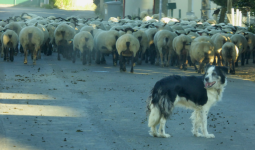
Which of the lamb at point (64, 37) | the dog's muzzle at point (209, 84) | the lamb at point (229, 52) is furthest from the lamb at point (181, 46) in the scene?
the dog's muzzle at point (209, 84)

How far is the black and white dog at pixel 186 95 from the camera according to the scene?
6.62m

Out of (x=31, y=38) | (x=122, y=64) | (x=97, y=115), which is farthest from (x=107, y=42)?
(x=97, y=115)

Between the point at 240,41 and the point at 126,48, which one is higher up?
the point at 240,41

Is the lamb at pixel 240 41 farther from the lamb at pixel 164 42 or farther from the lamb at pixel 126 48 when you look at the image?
the lamb at pixel 126 48

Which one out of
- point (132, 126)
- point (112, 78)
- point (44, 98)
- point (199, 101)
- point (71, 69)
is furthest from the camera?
point (71, 69)

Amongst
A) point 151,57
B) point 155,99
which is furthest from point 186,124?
point 151,57

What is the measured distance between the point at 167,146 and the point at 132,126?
4.40 ft

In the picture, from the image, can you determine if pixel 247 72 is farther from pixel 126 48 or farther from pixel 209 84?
pixel 209 84

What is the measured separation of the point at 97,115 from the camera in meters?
8.48

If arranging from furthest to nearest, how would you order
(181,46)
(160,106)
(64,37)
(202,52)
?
(64,37)
(181,46)
(202,52)
(160,106)

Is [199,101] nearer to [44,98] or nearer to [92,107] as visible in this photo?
[92,107]

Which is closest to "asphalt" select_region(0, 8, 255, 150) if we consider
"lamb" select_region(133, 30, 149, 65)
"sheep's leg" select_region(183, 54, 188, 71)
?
"sheep's leg" select_region(183, 54, 188, 71)

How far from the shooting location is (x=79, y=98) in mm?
10320

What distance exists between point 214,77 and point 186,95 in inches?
20.0
